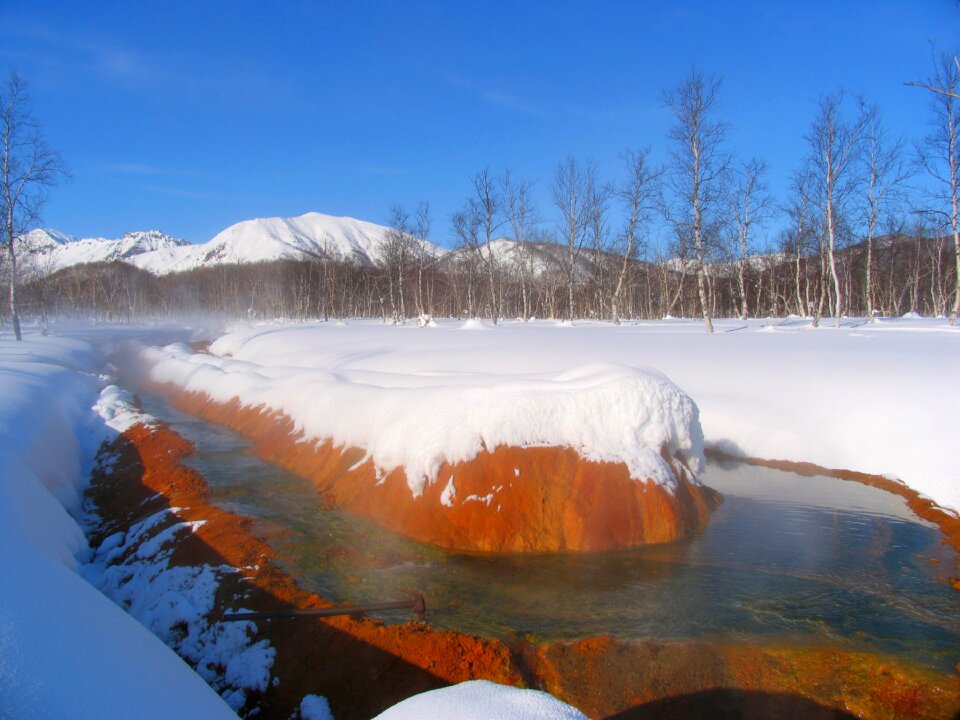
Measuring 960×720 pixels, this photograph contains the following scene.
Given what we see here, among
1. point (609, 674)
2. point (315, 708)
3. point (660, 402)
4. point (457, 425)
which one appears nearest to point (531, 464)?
point (457, 425)

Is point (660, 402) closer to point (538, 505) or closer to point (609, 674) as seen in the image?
point (538, 505)

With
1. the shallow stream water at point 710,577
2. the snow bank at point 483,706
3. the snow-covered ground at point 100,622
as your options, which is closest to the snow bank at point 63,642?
the snow-covered ground at point 100,622

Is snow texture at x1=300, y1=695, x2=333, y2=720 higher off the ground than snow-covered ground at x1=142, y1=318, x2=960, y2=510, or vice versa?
snow-covered ground at x1=142, y1=318, x2=960, y2=510

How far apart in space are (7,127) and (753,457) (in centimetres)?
3728

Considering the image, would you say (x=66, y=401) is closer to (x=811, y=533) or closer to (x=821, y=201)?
(x=811, y=533)

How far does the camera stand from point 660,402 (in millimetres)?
9000

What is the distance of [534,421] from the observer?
28.9 feet

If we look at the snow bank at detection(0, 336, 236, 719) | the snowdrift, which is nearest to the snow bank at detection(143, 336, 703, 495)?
the snowdrift

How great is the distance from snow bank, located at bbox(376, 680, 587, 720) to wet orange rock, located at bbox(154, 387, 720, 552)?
515 cm

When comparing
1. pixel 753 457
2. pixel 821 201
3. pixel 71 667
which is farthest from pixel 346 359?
pixel 821 201

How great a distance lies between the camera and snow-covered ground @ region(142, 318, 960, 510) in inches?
348

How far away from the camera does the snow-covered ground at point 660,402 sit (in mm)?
8828

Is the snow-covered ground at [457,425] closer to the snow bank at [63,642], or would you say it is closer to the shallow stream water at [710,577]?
the snow bank at [63,642]

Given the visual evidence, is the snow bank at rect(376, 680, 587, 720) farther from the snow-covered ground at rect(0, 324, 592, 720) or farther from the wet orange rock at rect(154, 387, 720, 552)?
the wet orange rock at rect(154, 387, 720, 552)
